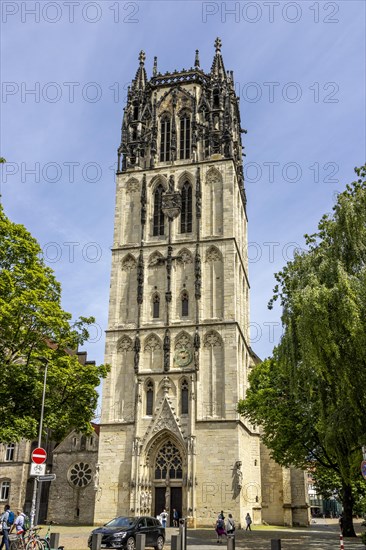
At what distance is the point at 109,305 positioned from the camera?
3878 centimetres

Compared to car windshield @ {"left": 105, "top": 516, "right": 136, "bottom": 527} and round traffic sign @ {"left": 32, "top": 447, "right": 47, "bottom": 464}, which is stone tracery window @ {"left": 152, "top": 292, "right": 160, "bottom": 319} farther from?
round traffic sign @ {"left": 32, "top": 447, "right": 47, "bottom": 464}

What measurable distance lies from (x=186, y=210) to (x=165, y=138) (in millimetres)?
7246

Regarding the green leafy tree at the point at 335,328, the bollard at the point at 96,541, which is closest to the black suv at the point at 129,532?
the bollard at the point at 96,541

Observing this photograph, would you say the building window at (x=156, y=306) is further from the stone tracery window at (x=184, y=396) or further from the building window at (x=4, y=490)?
the building window at (x=4, y=490)

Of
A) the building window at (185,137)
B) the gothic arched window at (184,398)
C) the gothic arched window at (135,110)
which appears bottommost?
the gothic arched window at (184,398)

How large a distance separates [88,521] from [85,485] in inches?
91.0

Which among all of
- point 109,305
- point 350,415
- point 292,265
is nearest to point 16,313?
point 292,265

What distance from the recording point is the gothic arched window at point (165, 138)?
143ft

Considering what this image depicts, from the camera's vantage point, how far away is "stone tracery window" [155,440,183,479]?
3359cm

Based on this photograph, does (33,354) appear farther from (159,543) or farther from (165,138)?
(165,138)

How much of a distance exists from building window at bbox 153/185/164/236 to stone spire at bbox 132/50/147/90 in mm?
10712

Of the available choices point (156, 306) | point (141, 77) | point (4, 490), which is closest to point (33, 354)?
point (156, 306)

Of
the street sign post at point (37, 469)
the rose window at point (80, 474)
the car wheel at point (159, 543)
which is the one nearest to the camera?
A: the street sign post at point (37, 469)

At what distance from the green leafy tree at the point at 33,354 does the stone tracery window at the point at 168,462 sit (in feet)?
42.0
